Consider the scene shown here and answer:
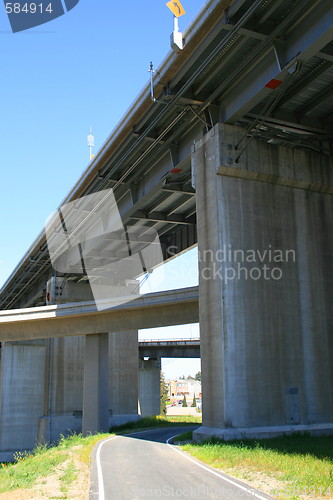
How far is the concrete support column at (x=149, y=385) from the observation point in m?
68.8

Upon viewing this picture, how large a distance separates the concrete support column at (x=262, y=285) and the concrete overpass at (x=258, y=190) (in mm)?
46

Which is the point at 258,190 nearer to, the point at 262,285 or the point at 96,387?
the point at 262,285

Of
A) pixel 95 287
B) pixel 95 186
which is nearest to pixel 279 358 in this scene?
pixel 95 186

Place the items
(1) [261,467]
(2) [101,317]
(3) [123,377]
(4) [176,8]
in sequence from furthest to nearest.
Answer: (3) [123,377] < (2) [101,317] < (4) [176,8] < (1) [261,467]

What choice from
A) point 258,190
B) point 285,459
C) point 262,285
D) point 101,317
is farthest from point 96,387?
point 285,459

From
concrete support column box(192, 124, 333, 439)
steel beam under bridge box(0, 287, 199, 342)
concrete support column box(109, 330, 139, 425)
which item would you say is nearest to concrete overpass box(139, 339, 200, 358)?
concrete support column box(109, 330, 139, 425)

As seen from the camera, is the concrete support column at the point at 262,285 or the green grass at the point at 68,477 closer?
the green grass at the point at 68,477

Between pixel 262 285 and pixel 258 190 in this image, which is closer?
pixel 262 285

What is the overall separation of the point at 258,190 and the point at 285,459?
10817mm

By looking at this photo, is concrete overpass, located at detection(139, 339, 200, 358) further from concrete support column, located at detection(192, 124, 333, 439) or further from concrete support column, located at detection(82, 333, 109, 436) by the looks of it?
concrete support column, located at detection(192, 124, 333, 439)

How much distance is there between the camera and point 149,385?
6888 centimetres

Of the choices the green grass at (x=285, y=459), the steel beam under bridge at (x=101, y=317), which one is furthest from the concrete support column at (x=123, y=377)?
the green grass at (x=285, y=459)

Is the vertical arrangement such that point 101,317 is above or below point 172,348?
above

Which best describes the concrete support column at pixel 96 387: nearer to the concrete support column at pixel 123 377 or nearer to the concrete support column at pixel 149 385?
the concrete support column at pixel 123 377
